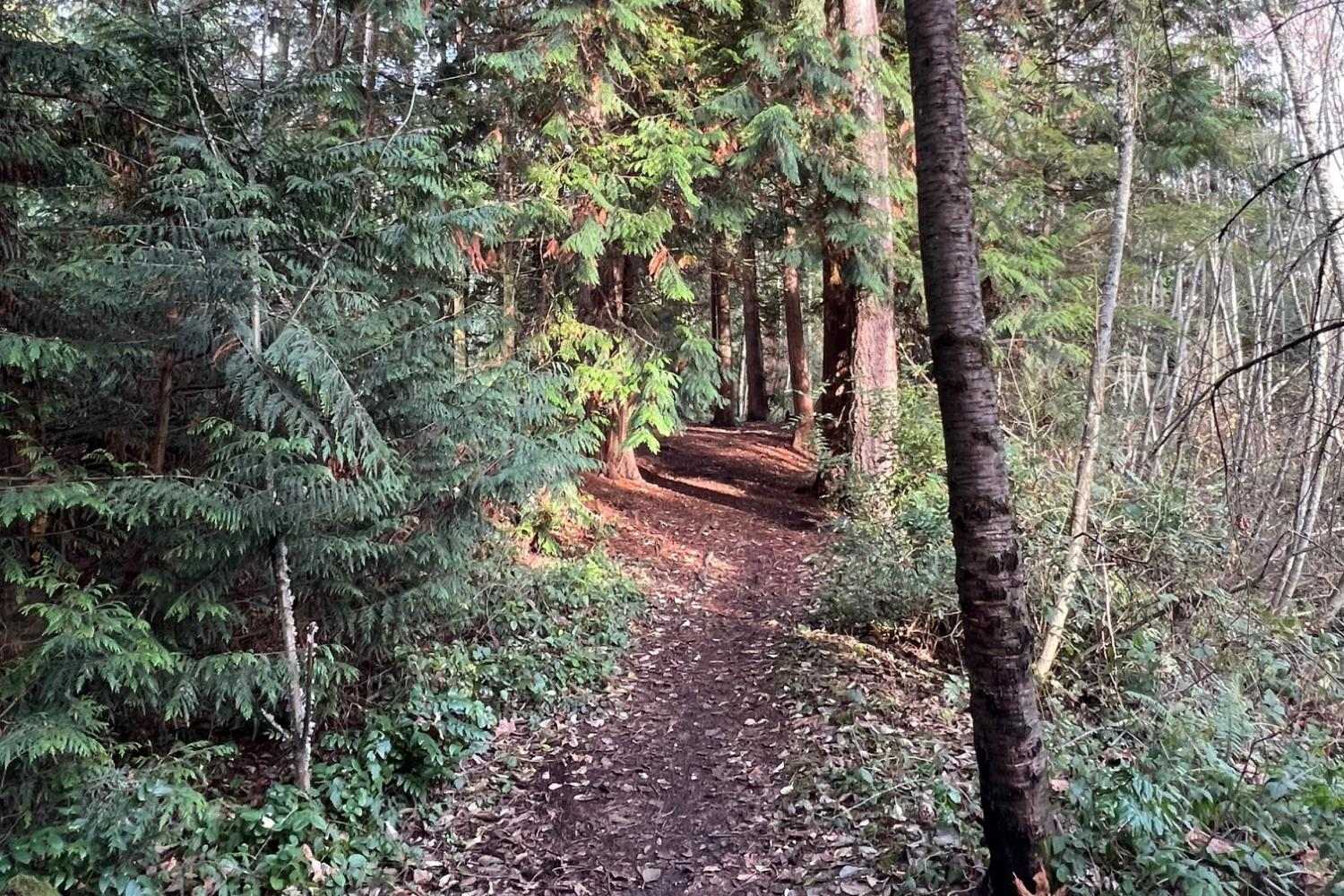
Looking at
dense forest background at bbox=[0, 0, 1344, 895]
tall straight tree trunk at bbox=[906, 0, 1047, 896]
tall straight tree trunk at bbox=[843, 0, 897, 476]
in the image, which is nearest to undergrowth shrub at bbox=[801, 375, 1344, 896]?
dense forest background at bbox=[0, 0, 1344, 895]

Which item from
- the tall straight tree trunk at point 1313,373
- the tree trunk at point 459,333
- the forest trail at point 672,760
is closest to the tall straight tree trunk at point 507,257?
the tree trunk at point 459,333

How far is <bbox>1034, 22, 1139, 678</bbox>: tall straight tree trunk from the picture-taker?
15.8ft

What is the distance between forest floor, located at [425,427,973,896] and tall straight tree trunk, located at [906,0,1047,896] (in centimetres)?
101

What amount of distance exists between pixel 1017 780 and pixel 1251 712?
2455mm

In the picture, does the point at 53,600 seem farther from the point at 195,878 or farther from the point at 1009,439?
the point at 1009,439

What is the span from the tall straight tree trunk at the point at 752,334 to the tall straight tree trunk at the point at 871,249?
8.18 ft

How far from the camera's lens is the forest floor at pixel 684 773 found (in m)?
4.00

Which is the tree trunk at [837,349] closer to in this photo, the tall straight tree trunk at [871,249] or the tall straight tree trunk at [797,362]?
the tall straight tree trunk at [871,249]

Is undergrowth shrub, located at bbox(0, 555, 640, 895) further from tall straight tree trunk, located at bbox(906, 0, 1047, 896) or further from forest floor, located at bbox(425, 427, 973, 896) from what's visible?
tall straight tree trunk, located at bbox(906, 0, 1047, 896)

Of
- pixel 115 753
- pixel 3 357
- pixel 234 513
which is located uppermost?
pixel 3 357

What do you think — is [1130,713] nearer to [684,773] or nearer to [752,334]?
[684,773]

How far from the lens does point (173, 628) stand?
4336 millimetres

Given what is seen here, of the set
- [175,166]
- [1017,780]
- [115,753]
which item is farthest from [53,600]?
[1017,780]

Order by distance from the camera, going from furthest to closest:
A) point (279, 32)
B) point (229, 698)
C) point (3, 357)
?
point (279, 32), point (229, 698), point (3, 357)
